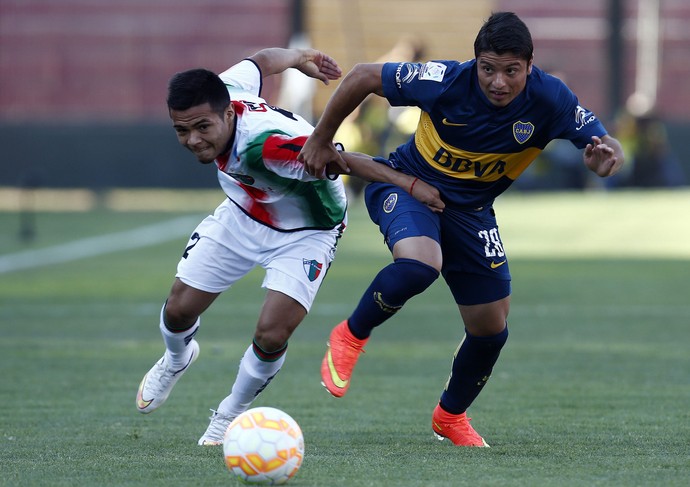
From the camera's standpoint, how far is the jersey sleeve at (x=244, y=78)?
21.5 ft

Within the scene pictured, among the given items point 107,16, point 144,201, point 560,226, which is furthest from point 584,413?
point 107,16

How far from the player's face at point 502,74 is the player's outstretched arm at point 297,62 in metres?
1.32

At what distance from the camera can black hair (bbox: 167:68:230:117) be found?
579cm

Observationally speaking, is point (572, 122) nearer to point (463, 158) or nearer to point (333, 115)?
point (463, 158)

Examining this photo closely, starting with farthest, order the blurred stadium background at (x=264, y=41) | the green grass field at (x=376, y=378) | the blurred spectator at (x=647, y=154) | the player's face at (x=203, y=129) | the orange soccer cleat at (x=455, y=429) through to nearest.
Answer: the blurred stadium background at (x=264, y=41)
the blurred spectator at (x=647, y=154)
the orange soccer cleat at (x=455, y=429)
the player's face at (x=203, y=129)
the green grass field at (x=376, y=378)

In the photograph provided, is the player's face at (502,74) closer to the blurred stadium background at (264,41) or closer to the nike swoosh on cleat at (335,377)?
the nike swoosh on cleat at (335,377)

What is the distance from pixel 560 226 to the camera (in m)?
20.2

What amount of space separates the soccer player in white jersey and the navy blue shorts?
0.09m

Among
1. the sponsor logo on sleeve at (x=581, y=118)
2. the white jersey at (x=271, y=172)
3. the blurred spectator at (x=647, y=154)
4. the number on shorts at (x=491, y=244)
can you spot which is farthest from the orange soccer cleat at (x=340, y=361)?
the blurred spectator at (x=647, y=154)

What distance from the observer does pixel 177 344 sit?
6.55 m

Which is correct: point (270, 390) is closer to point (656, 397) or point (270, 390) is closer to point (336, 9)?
point (656, 397)

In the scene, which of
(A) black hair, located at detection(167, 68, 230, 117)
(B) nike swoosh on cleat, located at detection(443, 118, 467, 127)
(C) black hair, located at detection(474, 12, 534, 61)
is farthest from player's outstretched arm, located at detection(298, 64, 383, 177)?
(C) black hair, located at detection(474, 12, 534, 61)

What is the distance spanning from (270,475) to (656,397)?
3438 mm

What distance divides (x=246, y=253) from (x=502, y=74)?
63.0 inches
